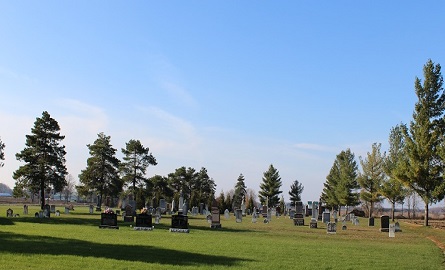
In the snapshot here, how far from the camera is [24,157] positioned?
45531 millimetres

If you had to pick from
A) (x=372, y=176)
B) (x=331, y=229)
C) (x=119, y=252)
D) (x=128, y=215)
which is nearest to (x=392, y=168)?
(x=372, y=176)

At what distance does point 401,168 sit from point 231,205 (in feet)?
107

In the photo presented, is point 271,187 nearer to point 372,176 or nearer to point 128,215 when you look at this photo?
point 372,176

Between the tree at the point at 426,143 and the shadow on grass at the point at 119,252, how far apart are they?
100ft

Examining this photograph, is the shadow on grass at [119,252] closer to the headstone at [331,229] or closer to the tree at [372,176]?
the headstone at [331,229]

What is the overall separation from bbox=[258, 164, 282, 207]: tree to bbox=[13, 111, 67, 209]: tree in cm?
4302

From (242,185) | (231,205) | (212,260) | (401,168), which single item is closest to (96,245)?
(212,260)

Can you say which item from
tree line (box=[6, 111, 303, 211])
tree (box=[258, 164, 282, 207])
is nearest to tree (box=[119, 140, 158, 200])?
tree line (box=[6, 111, 303, 211])

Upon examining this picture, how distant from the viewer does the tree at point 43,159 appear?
4553 centimetres

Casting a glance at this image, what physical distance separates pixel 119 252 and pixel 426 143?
3292cm

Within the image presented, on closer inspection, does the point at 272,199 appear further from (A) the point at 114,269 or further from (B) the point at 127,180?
(A) the point at 114,269

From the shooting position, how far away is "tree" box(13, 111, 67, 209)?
45.5 m

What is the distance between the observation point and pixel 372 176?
60781 millimetres

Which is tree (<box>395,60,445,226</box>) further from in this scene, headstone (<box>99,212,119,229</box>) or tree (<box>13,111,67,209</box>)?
tree (<box>13,111,67,209</box>)
